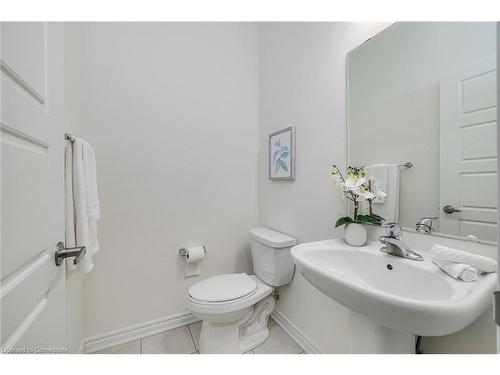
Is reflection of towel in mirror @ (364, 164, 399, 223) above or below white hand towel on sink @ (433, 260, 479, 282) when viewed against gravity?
above

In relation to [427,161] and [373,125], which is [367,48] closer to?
[373,125]

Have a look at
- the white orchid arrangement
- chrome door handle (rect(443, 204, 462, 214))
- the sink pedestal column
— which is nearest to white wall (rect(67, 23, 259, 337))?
the white orchid arrangement

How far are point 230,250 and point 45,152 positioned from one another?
142cm

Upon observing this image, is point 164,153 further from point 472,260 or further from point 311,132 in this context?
point 472,260

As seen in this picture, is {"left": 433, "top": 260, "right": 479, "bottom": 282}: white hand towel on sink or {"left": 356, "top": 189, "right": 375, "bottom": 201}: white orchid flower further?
{"left": 356, "top": 189, "right": 375, "bottom": 201}: white orchid flower

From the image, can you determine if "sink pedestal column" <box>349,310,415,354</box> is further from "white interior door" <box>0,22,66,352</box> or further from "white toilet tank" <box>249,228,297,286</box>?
"white interior door" <box>0,22,66,352</box>

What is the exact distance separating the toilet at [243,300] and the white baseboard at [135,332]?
338 millimetres

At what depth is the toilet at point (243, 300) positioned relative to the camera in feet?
3.99

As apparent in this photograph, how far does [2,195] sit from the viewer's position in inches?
15.4

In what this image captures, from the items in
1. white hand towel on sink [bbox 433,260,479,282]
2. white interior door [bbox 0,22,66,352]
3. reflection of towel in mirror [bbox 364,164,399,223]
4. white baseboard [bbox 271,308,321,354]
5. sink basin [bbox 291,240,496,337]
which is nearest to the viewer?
white interior door [bbox 0,22,66,352]

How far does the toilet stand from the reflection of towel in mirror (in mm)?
615

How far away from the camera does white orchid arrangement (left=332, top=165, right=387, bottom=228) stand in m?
0.97

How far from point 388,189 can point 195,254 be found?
131 cm
